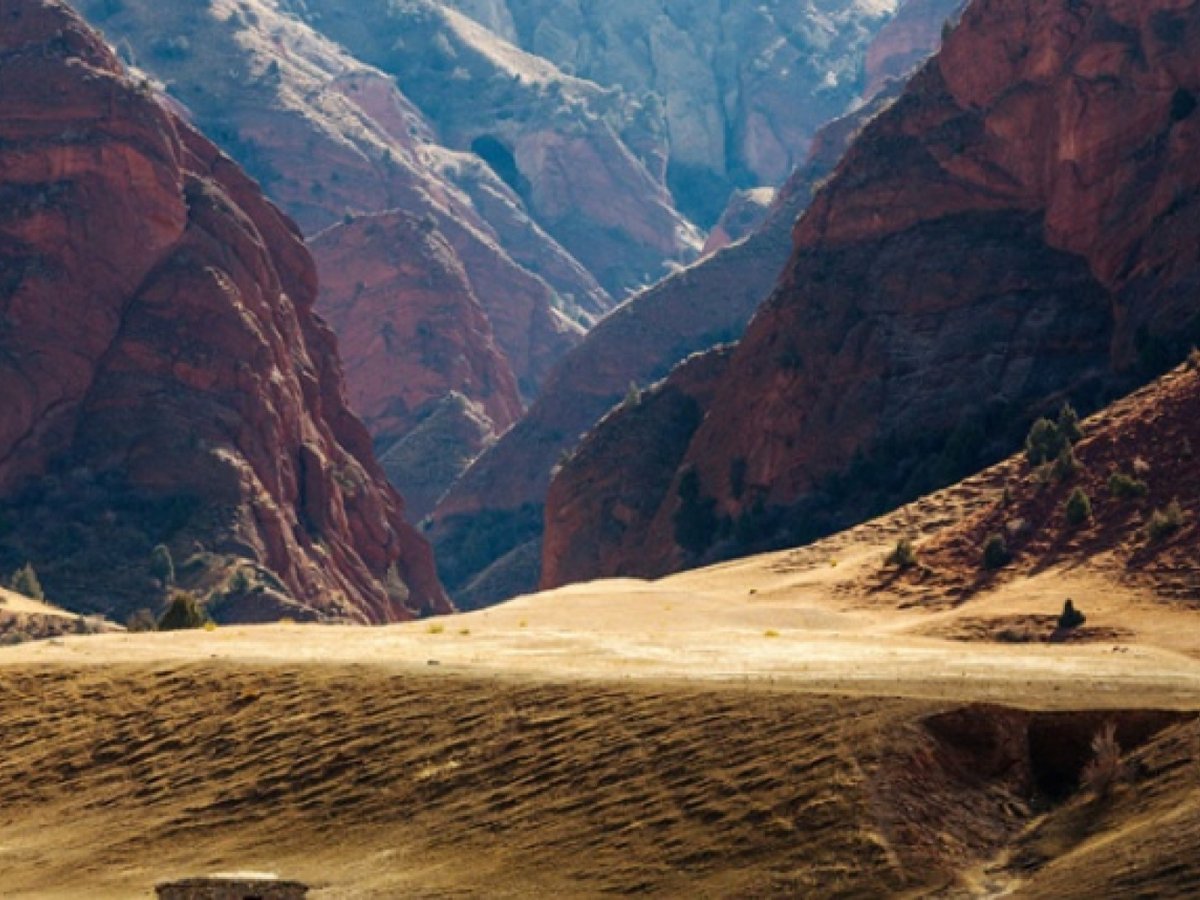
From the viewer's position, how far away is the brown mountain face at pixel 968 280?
104000mm

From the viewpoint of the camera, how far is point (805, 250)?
422 ft

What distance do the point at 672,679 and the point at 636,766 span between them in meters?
6.00

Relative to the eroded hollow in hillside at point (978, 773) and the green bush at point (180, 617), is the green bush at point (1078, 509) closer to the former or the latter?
the green bush at point (180, 617)

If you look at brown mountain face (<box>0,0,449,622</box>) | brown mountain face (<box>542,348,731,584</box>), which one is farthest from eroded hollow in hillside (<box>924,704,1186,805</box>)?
brown mountain face (<box>0,0,449,622</box>)

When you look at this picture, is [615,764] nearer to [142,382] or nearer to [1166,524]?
[1166,524]

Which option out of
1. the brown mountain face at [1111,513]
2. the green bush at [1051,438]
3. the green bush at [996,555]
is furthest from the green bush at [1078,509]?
the green bush at [1051,438]

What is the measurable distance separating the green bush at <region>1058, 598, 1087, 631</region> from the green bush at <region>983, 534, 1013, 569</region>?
36.7 feet

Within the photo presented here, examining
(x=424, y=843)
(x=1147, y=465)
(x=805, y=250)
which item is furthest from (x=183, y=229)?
(x=424, y=843)

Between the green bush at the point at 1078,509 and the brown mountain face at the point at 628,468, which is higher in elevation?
the brown mountain face at the point at 628,468

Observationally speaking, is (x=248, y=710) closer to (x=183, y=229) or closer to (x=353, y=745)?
(x=353, y=745)

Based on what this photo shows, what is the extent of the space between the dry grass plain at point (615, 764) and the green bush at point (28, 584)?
229ft

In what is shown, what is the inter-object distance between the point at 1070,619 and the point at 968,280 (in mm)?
54150

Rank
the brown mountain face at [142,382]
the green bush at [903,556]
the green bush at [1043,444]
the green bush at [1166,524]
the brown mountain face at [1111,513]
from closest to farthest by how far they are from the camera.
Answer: the brown mountain face at [1111,513] → the green bush at [1166,524] → the green bush at [903,556] → the green bush at [1043,444] → the brown mountain face at [142,382]

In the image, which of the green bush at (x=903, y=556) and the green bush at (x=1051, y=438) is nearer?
the green bush at (x=903, y=556)
